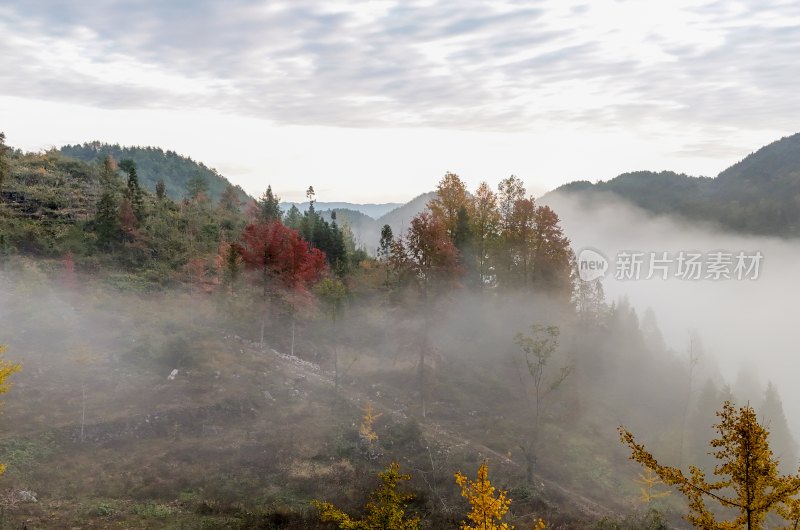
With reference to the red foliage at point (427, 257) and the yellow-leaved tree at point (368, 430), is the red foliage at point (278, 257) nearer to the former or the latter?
the red foliage at point (427, 257)

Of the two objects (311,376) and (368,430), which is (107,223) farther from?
(368,430)

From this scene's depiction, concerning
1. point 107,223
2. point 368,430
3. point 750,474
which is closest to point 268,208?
point 107,223

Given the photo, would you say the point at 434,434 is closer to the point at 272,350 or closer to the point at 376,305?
the point at 272,350

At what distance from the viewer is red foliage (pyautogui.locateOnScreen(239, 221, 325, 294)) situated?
137 feet

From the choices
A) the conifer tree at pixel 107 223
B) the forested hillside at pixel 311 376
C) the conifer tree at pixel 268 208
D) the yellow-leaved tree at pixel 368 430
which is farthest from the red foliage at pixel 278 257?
the conifer tree at pixel 268 208

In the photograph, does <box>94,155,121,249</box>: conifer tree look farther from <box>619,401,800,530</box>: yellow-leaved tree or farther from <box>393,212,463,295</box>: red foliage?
<box>619,401,800,530</box>: yellow-leaved tree

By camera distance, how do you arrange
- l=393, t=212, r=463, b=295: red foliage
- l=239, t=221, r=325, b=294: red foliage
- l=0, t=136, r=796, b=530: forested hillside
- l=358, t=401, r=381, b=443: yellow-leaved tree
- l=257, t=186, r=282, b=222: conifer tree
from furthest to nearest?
1. l=257, t=186, r=282, b=222: conifer tree
2. l=239, t=221, r=325, b=294: red foliage
3. l=393, t=212, r=463, b=295: red foliage
4. l=358, t=401, r=381, b=443: yellow-leaved tree
5. l=0, t=136, r=796, b=530: forested hillside

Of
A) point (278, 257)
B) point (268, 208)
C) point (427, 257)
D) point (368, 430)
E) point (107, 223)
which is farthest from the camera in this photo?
point (268, 208)

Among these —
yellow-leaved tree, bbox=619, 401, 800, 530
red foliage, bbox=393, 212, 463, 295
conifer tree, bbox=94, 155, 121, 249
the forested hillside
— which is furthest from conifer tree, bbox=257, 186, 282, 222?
yellow-leaved tree, bbox=619, 401, 800, 530

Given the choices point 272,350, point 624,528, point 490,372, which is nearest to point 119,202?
point 272,350

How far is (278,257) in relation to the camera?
41.7 m

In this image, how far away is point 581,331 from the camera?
2306 inches

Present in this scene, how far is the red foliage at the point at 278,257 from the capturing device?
41.7m

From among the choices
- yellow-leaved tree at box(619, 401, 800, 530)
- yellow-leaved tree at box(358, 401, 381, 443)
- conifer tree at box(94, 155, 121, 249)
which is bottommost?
yellow-leaved tree at box(358, 401, 381, 443)
